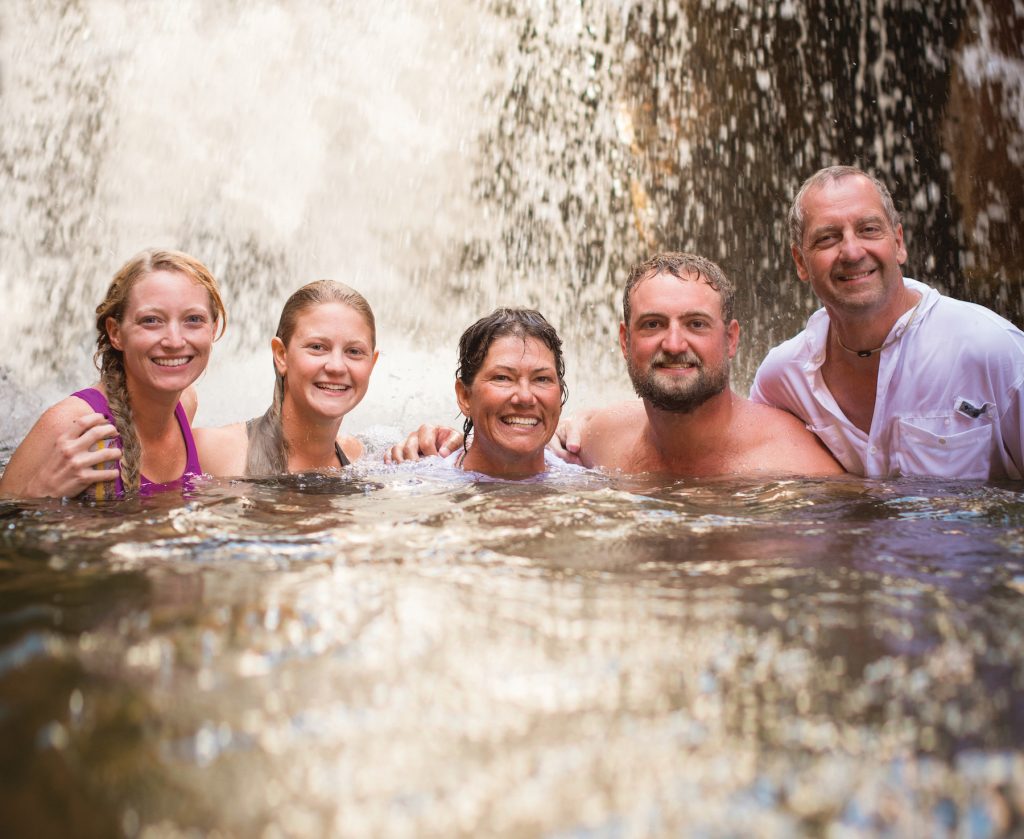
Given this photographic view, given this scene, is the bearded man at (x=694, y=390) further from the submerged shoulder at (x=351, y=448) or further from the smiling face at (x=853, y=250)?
the submerged shoulder at (x=351, y=448)

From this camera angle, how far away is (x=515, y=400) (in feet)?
12.1

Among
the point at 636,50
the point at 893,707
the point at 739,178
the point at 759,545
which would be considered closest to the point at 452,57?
the point at 636,50

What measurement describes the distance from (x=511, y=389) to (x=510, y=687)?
2.34 metres

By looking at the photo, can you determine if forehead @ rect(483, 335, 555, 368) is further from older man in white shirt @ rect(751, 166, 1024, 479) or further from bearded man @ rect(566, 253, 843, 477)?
older man in white shirt @ rect(751, 166, 1024, 479)

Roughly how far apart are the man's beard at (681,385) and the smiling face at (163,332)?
167 cm

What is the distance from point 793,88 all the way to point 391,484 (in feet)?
23.7

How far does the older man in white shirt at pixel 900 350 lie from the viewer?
354 centimetres

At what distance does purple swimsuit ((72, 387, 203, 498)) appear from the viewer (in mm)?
3264

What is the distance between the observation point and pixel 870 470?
3736 mm

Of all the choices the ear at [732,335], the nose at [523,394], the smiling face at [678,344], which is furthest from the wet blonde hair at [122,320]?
the ear at [732,335]

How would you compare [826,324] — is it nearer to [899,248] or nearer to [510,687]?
[899,248]

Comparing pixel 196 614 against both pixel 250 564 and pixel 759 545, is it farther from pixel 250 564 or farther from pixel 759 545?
pixel 759 545

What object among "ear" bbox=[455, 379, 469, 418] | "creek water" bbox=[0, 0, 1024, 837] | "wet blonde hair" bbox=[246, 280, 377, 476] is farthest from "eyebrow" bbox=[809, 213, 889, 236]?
"wet blonde hair" bbox=[246, 280, 377, 476]

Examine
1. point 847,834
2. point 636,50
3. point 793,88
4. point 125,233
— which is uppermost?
point 636,50
